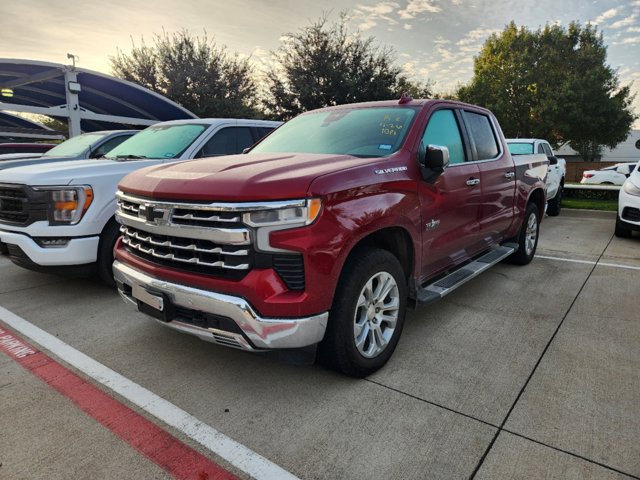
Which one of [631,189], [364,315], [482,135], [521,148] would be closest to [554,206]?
[521,148]

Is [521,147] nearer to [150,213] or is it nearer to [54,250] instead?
[150,213]

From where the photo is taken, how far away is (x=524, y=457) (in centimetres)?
219

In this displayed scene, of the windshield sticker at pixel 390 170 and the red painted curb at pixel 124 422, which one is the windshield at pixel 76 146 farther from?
the windshield sticker at pixel 390 170

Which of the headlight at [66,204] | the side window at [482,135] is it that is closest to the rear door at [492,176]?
the side window at [482,135]

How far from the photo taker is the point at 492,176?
4.43 m

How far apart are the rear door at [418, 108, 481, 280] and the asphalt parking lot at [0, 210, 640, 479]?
2.08 ft

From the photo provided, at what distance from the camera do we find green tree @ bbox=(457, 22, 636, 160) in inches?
1078

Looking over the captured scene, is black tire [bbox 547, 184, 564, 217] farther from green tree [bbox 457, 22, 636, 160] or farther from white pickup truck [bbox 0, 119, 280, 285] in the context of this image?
green tree [bbox 457, 22, 636, 160]

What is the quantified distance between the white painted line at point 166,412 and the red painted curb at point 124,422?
0.24ft

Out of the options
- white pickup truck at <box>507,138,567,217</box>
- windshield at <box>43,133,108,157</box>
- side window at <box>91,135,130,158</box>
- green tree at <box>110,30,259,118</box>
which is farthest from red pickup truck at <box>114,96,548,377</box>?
green tree at <box>110,30,259,118</box>

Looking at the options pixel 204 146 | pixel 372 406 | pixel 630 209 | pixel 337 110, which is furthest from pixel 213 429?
pixel 630 209

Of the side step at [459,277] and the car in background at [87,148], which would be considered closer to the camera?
the side step at [459,277]

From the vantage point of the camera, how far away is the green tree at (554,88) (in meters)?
27.4

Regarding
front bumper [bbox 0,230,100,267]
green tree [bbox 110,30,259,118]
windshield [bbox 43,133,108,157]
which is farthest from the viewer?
green tree [bbox 110,30,259,118]
